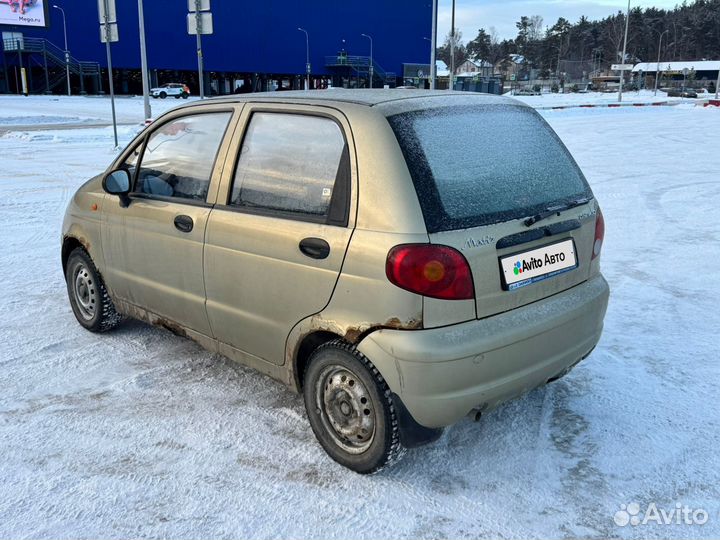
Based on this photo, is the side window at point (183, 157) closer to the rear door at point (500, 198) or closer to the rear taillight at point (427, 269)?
the rear door at point (500, 198)

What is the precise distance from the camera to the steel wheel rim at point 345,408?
117 inches

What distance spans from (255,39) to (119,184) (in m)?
65.4

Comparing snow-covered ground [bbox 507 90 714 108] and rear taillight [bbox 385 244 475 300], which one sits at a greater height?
snow-covered ground [bbox 507 90 714 108]

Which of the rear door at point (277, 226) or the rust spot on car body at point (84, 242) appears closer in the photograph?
the rear door at point (277, 226)

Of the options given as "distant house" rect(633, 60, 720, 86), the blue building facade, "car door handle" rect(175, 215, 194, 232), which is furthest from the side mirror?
"distant house" rect(633, 60, 720, 86)

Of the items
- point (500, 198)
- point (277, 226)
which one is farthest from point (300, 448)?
point (500, 198)

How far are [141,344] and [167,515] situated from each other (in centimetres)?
199

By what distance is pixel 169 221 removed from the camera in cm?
376

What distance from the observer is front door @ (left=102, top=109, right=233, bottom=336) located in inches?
143

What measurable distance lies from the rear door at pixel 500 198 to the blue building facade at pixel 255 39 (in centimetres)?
5611

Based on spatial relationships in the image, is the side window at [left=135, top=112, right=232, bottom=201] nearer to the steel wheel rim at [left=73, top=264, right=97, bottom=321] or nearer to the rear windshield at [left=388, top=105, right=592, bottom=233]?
the steel wheel rim at [left=73, top=264, right=97, bottom=321]

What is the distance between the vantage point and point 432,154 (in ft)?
9.59

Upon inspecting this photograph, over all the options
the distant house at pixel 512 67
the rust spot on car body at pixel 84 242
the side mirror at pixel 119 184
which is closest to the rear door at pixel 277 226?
the side mirror at pixel 119 184

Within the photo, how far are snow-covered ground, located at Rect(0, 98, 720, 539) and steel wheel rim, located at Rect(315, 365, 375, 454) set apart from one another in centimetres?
16
